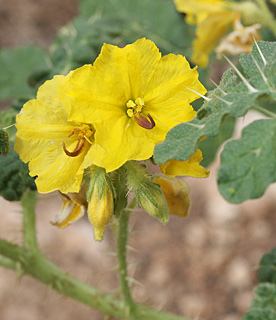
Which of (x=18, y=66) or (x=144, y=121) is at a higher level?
(x=144, y=121)

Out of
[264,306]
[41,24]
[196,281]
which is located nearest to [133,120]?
[264,306]

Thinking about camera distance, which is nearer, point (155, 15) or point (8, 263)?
point (8, 263)

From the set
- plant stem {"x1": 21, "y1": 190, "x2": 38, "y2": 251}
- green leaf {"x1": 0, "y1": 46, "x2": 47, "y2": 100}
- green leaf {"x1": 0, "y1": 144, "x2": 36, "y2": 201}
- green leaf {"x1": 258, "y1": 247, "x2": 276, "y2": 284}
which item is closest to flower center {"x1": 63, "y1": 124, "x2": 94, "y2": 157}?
green leaf {"x1": 0, "y1": 144, "x2": 36, "y2": 201}

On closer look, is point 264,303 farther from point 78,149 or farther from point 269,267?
point 78,149

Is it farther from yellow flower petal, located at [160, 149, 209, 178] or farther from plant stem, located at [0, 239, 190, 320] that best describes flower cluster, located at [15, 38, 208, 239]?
plant stem, located at [0, 239, 190, 320]

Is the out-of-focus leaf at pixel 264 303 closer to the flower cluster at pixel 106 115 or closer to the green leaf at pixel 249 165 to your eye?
the flower cluster at pixel 106 115

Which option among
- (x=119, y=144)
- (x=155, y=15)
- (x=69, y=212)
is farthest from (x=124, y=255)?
(x=155, y=15)

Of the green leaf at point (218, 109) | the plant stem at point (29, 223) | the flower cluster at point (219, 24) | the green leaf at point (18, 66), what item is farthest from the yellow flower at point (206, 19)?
the green leaf at point (218, 109)

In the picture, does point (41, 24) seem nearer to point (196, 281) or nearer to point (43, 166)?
point (196, 281)
